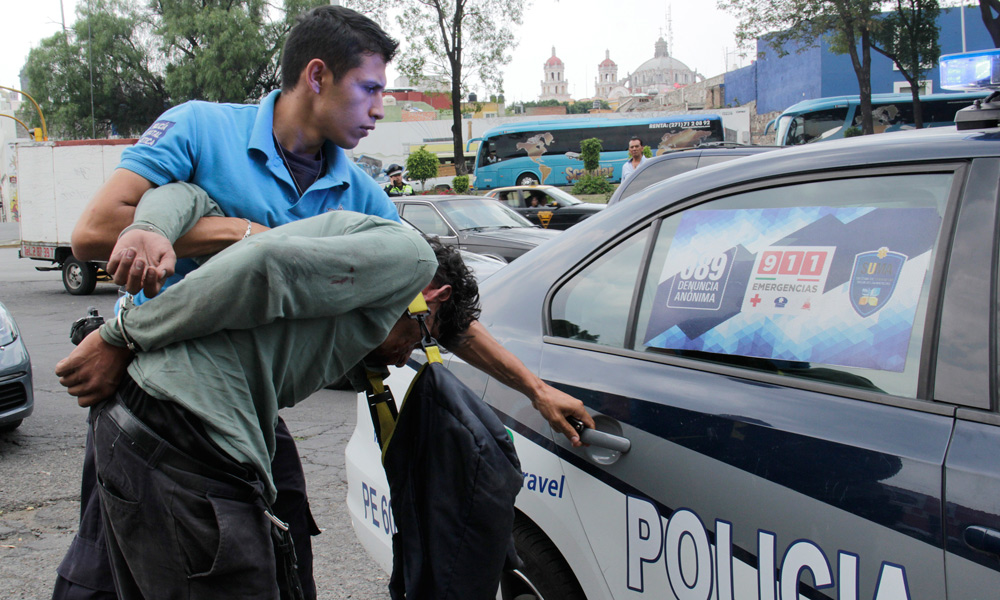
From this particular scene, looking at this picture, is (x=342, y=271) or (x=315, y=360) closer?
(x=342, y=271)

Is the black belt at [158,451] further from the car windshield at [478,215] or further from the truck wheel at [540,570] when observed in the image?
the car windshield at [478,215]

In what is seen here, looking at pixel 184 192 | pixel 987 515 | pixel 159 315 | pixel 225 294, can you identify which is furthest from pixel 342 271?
pixel 987 515

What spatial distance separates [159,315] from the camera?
1334mm

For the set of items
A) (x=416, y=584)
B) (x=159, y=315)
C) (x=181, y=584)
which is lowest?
(x=416, y=584)

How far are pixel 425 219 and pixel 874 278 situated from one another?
9055mm

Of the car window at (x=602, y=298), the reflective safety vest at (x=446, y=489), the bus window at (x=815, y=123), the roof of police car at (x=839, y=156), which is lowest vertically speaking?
the reflective safety vest at (x=446, y=489)

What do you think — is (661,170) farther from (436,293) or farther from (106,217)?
(106,217)

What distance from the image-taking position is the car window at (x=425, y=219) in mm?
10164

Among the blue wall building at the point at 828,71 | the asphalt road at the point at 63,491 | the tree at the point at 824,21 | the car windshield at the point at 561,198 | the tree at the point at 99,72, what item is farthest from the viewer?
the tree at the point at 99,72

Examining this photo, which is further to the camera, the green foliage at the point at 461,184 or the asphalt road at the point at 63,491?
the green foliage at the point at 461,184

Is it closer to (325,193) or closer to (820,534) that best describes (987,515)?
(820,534)

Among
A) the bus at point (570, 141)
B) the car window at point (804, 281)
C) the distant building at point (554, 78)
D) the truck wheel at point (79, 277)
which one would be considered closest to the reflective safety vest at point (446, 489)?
the car window at point (804, 281)

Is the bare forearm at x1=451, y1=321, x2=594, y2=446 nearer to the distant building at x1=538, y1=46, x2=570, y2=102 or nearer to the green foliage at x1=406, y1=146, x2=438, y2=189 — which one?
the green foliage at x1=406, y1=146, x2=438, y2=189

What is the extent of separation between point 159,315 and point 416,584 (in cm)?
79
